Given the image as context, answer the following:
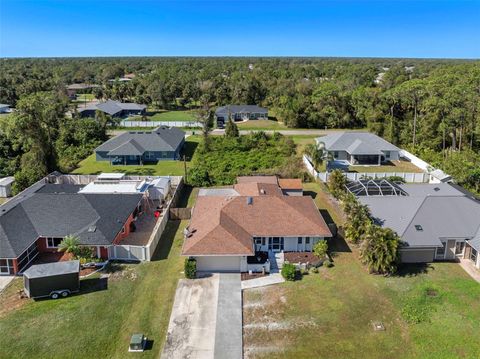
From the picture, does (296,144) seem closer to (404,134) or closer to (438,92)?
(404,134)

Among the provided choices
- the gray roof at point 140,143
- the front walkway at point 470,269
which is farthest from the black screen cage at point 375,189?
the gray roof at point 140,143

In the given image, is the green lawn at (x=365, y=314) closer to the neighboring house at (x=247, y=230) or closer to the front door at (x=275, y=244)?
the neighboring house at (x=247, y=230)

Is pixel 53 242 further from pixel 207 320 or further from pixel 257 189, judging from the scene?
pixel 257 189

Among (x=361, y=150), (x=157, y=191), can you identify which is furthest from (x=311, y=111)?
(x=157, y=191)

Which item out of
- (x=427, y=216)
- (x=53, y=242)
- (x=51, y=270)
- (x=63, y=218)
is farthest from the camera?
(x=63, y=218)

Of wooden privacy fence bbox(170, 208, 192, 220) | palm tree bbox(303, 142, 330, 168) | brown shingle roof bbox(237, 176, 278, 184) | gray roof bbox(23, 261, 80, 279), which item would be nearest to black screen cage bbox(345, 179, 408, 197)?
brown shingle roof bbox(237, 176, 278, 184)

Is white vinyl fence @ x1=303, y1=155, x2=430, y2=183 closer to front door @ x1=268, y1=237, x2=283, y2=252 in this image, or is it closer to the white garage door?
front door @ x1=268, y1=237, x2=283, y2=252

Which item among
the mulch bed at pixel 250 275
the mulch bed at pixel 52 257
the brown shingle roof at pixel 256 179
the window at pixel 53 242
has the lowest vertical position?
the mulch bed at pixel 250 275
